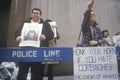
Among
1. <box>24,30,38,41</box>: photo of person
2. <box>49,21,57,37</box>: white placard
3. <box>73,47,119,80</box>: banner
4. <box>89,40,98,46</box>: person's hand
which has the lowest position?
<box>73,47,119,80</box>: banner

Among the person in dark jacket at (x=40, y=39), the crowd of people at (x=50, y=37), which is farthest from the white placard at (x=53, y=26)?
the person in dark jacket at (x=40, y=39)

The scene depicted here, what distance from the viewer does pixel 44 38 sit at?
3.47 m

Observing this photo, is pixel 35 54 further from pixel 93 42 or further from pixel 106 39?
pixel 106 39

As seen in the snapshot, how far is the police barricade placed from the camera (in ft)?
10.9

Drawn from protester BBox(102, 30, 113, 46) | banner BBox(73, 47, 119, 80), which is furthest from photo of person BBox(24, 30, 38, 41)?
protester BBox(102, 30, 113, 46)

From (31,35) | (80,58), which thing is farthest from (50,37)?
(80,58)

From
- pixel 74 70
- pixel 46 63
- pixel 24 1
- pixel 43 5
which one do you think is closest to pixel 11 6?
pixel 24 1

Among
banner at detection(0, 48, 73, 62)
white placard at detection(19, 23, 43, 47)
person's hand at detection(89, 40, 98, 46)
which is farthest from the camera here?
person's hand at detection(89, 40, 98, 46)

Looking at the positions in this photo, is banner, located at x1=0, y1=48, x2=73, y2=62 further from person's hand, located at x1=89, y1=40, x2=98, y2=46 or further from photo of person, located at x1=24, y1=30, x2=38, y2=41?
person's hand, located at x1=89, y1=40, x2=98, y2=46

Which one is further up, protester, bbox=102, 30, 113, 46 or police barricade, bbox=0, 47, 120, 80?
protester, bbox=102, 30, 113, 46

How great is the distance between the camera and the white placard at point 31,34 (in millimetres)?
3416

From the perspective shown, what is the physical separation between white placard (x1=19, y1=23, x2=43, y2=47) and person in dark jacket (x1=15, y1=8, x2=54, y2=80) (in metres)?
0.05

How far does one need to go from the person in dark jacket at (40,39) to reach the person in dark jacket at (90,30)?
0.46 meters

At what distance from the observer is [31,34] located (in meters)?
3.46
